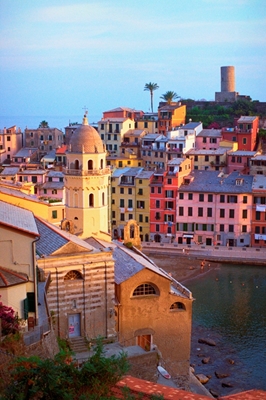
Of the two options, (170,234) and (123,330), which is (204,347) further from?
(170,234)

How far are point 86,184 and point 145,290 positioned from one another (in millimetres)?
10838

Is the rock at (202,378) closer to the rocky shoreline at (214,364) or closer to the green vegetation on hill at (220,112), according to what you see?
the rocky shoreline at (214,364)

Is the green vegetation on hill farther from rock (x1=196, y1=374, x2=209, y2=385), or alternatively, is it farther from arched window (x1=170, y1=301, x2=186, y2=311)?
arched window (x1=170, y1=301, x2=186, y2=311)

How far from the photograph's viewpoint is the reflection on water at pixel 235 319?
112 ft

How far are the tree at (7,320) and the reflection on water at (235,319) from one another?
1611 cm

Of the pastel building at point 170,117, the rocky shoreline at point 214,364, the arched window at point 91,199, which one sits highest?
the pastel building at point 170,117

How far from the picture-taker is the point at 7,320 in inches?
717

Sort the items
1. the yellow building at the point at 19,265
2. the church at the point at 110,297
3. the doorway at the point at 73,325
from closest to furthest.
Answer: the yellow building at the point at 19,265
the church at the point at 110,297
the doorway at the point at 73,325

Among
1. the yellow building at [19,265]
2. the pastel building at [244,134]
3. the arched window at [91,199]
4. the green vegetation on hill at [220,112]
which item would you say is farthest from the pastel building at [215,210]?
the yellow building at [19,265]

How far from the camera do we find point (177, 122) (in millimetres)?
89062

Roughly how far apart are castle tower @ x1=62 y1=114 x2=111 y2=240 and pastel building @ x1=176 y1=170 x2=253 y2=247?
24449 millimetres

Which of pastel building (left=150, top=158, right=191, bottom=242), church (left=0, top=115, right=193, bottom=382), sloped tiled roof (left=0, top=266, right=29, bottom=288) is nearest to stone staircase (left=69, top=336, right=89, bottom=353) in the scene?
church (left=0, top=115, right=193, bottom=382)

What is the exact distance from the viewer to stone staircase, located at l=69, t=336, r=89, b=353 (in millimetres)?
26203

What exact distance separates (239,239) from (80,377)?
50181mm
